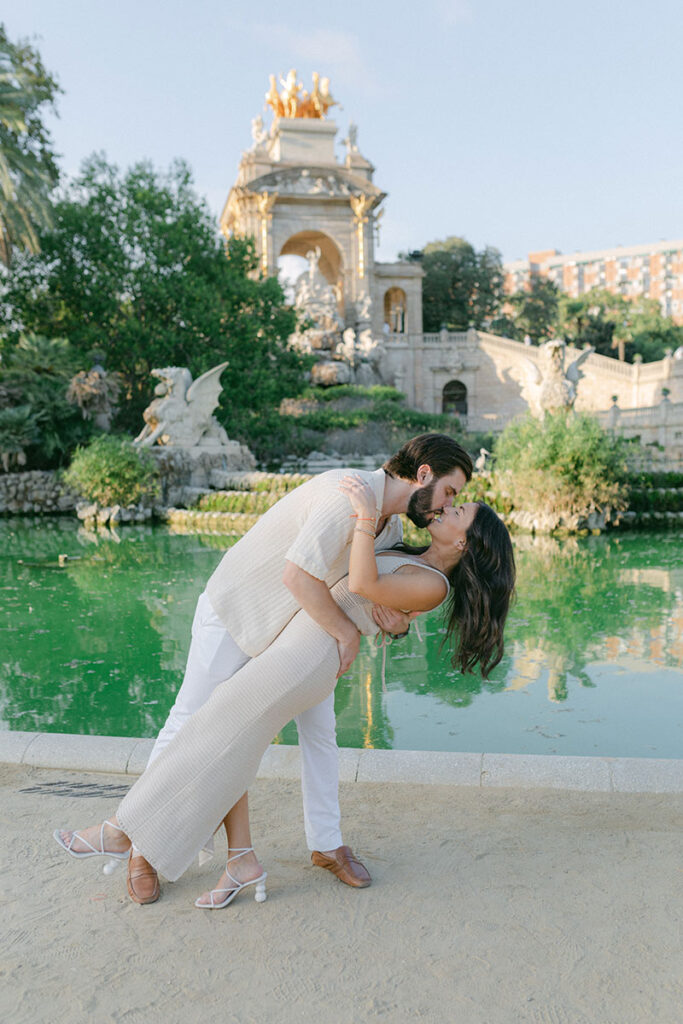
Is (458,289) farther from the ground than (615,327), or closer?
farther from the ground

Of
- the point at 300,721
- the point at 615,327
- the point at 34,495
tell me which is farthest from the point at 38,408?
the point at 615,327

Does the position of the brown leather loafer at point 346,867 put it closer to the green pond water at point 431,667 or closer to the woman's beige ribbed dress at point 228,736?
the woman's beige ribbed dress at point 228,736

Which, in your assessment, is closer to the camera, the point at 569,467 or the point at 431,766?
the point at 431,766

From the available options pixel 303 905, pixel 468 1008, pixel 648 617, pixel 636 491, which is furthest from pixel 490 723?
pixel 636 491

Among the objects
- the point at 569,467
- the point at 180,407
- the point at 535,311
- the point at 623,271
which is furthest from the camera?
the point at 623,271

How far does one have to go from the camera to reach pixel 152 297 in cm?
2344

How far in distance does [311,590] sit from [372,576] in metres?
0.18

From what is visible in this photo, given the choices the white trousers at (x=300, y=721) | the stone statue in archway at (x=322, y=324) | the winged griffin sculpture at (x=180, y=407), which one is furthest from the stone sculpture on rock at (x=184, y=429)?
the stone statue in archway at (x=322, y=324)

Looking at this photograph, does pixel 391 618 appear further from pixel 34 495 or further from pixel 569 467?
pixel 34 495

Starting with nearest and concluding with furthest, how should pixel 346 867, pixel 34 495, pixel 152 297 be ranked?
pixel 346 867 → pixel 34 495 → pixel 152 297

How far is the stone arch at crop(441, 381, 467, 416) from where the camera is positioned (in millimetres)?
42781

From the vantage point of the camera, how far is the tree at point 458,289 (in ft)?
155

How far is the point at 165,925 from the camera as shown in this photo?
91.8 inches

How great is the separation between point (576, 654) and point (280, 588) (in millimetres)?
4320
